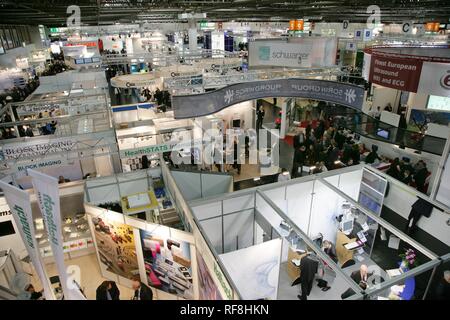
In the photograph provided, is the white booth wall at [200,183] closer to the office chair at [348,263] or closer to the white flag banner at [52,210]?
the office chair at [348,263]

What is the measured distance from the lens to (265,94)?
6.98 meters

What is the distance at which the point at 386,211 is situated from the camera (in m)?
7.13

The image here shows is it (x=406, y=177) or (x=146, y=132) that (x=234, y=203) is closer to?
(x=146, y=132)

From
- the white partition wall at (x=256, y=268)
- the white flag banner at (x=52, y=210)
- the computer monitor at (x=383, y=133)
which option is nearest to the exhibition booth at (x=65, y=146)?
the white flag banner at (x=52, y=210)

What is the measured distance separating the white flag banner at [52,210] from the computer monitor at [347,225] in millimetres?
4868

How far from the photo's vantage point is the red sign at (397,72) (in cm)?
555

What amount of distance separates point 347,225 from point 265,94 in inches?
128

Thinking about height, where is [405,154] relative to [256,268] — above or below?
below

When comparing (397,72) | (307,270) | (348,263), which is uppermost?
(397,72)

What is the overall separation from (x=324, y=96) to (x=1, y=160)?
22.1ft

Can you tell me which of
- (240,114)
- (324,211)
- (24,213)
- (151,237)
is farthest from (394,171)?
(24,213)

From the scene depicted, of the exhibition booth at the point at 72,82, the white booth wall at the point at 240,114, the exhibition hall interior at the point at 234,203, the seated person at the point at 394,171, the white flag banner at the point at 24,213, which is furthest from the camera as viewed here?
the exhibition booth at the point at 72,82

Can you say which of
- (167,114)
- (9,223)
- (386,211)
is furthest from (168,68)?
(386,211)
